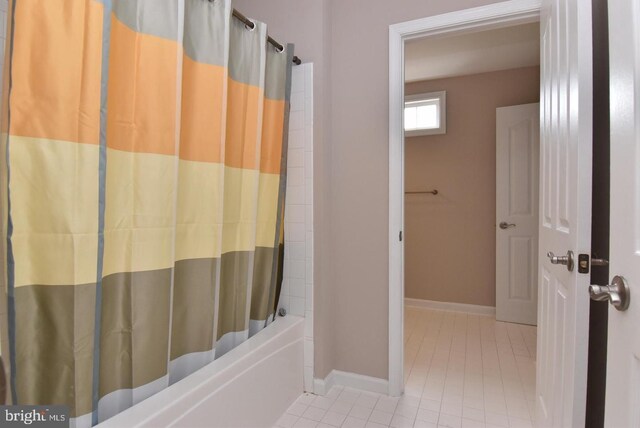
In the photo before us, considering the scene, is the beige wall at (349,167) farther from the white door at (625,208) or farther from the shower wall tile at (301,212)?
the white door at (625,208)

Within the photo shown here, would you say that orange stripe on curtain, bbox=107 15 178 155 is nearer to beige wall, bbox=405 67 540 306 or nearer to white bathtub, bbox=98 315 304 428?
white bathtub, bbox=98 315 304 428

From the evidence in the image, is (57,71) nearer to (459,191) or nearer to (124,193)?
(124,193)

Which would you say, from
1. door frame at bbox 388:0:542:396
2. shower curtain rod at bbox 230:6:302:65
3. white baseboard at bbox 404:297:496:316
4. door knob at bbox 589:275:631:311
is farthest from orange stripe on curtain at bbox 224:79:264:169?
white baseboard at bbox 404:297:496:316

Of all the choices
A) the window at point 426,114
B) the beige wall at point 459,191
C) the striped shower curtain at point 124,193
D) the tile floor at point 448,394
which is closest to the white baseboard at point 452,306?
the beige wall at point 459,191

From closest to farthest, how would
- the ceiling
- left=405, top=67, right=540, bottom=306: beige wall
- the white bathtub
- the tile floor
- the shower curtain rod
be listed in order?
the white bathtub < the shower curtain rod < the tile floor < the ceiling < left=405, top=67, right=540, bottom=306: beige wall

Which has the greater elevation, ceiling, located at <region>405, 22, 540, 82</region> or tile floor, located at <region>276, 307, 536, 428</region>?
ceiling, located at <region>405, 22, 540, 82</region>

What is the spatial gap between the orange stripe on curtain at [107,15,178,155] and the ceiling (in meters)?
1.96

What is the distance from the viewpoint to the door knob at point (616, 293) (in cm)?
67

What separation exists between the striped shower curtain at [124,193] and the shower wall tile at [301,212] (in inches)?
13.4

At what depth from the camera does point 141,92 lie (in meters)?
1.09

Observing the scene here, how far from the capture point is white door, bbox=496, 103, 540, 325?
3.02 meters

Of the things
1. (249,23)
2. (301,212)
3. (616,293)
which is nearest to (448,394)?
(301,212)

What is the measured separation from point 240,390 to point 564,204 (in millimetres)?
1378

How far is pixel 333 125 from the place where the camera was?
→ 2021 mm
